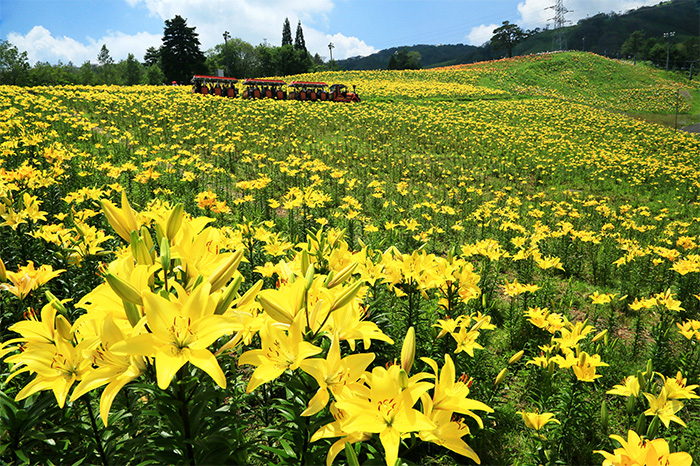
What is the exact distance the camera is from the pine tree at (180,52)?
47812 mm

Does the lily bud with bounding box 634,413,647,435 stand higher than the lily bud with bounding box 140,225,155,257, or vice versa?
the lily bud with bounding box 140,225,155,257

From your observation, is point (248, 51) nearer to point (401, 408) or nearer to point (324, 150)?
point (324, 150)

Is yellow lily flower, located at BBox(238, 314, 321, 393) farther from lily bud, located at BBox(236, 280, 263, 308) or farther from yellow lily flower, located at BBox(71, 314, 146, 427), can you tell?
yellow lily flower, located at BBox(71, 314, 146, 427)

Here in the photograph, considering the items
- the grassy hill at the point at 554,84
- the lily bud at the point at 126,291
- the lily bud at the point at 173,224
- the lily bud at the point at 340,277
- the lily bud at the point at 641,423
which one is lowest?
the lily bud at the point at 641,423

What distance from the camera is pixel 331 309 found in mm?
1131

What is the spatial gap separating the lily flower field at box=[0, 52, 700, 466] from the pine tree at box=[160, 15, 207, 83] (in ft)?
142

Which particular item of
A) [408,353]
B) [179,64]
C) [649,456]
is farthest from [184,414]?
[179,64]

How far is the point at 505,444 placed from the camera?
8.58ft

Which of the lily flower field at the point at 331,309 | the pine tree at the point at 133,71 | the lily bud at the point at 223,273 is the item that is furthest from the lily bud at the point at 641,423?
the pine tree at the point at 133,71

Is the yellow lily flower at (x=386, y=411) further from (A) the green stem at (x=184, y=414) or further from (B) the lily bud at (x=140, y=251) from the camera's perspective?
(B) the lily bud at (x=140, y=251)

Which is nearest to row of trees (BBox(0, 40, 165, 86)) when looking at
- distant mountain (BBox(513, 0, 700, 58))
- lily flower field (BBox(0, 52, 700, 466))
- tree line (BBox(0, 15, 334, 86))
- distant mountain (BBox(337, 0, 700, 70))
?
tree line (BBox(0, 15, 334, 86))

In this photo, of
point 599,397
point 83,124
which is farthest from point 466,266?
point 83,124

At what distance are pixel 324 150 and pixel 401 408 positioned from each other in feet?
34.7

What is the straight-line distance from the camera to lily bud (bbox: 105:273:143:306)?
2.92 feet
